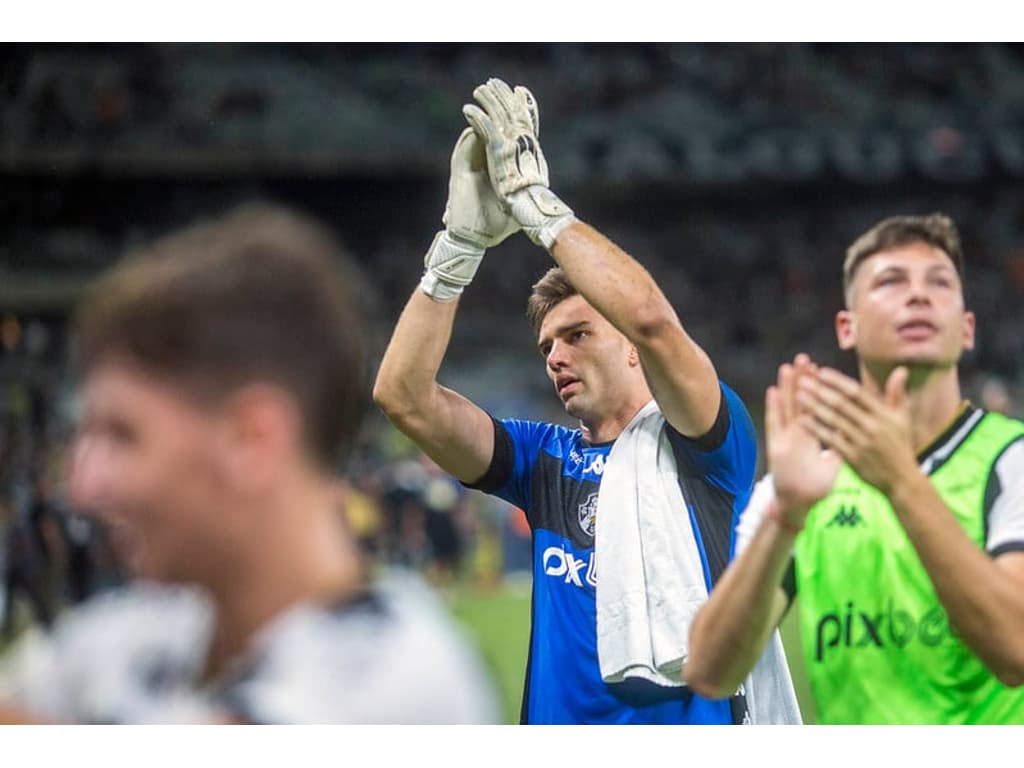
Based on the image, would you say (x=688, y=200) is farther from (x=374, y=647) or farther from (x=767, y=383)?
(x=374, y=647)

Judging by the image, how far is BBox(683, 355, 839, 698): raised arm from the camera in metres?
1.79

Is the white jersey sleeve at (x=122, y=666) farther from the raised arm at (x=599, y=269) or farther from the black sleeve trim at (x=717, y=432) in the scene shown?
the black sleeve trim at (x=717, y=432)

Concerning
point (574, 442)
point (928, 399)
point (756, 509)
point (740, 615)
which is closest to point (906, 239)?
point (928, 399)

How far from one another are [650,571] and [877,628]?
0.62m

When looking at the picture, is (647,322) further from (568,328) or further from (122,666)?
(122,666)

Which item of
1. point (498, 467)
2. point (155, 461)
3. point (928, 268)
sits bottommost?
point (155, 461)

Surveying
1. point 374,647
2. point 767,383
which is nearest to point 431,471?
point 767,383

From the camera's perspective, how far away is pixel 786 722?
278cm

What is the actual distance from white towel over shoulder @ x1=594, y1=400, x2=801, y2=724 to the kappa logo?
1.59 feet

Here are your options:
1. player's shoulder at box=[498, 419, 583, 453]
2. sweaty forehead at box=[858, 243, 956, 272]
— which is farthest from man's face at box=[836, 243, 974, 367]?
player's shoulder at box=[498, 419, 583, 453]

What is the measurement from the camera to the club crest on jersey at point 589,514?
2783 mm

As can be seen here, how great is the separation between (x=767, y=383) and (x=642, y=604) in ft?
12.0

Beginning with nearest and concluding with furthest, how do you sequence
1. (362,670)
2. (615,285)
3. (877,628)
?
1. (362,670)
2. (877,628)
3. (615,285)

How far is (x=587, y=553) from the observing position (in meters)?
2.76
